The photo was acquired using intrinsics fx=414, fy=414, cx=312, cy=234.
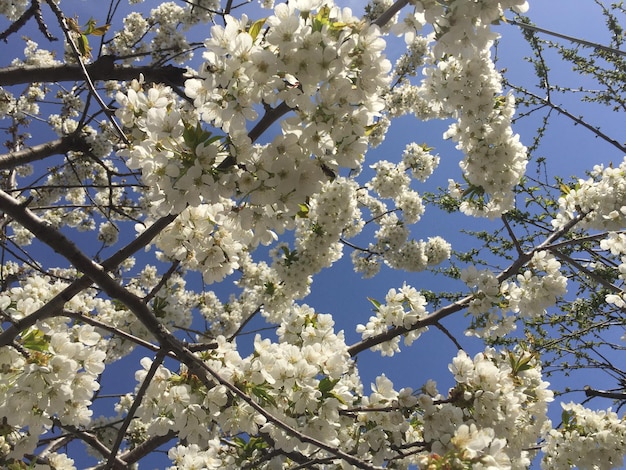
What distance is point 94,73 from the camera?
13.6ft

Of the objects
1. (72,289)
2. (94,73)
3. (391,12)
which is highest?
(94,73)

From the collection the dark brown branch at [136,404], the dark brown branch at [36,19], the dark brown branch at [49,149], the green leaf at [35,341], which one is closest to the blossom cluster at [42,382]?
the green leaf at [35,341]

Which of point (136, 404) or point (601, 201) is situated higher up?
point (601, 201)

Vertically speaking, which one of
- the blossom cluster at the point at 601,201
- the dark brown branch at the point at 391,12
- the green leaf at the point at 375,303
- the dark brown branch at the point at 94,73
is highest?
the dark brown branch at the point at 94,73

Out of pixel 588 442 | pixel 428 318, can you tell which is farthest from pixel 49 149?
pixel 588 442

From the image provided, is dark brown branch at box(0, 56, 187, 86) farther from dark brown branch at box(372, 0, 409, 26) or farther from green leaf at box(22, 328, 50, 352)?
green leaf at box(22, 328, 50, 352)

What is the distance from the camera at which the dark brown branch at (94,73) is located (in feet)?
12.4

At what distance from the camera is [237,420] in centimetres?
232

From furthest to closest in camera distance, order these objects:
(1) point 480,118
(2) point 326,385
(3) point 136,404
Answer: (1) point 480,118, (2) point 326,385, (3) point 136,404

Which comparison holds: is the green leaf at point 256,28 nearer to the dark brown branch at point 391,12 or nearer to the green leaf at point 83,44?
the dark brown branch at point 391,12

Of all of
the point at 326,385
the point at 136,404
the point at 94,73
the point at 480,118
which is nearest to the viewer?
the point at 136,404

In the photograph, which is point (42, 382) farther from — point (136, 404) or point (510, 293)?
point (510, 293)

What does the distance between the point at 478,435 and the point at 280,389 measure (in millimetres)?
1089

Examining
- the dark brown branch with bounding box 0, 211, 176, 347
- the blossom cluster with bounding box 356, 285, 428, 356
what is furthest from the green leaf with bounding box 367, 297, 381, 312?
the dark brown branch with bounding box 0, 211, 176, 347
